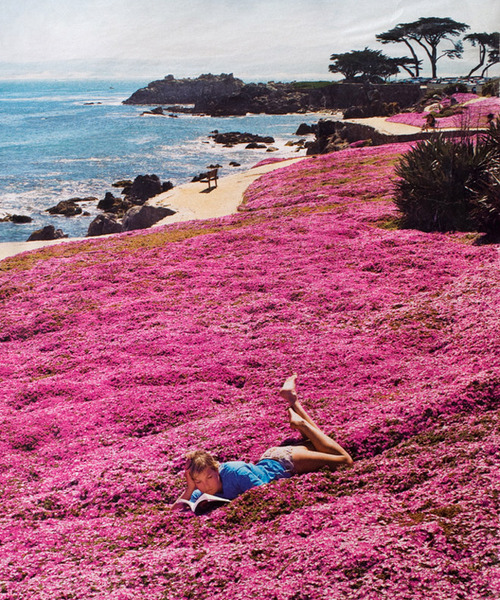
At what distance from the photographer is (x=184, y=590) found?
4.75m

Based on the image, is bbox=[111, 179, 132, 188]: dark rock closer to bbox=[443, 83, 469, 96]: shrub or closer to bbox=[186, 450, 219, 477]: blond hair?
bbox=[443, 83, 469, 96]: shrub

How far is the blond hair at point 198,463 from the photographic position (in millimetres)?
6203

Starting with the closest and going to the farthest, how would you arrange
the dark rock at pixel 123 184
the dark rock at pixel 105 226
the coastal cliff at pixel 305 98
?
1. the dark rock at pixel 105 226
2. the dark rock at pixel 123 184
3. the coastal cliff at pixel 305 98

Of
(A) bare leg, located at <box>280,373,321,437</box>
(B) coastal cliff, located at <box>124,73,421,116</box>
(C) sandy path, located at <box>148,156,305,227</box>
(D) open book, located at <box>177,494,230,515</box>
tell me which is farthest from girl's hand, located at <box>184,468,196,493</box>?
(B) coastal cliff, located at <box>124,73,421,116</box>

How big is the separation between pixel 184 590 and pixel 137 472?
270 cm

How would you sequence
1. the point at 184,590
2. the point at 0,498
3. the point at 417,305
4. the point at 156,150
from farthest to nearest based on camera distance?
the point at 156,150 < the point at 417,305 < the point at 0,498 < the point at 184,590

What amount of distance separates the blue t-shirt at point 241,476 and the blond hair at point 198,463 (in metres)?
0.18

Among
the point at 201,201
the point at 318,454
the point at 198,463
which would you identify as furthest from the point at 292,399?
the point at 201,201

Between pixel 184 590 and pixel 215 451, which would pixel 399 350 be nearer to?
pixel 215 451

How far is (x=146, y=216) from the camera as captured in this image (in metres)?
29.1

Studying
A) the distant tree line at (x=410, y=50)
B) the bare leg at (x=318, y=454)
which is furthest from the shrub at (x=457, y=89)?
the bare leg at (x=318, y=454)

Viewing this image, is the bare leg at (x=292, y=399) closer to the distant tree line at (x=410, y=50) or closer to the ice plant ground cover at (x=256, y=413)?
the ice plant ground cover at (x=256, y=413)

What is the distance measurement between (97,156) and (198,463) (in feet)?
255

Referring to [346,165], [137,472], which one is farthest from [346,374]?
[346,165]
